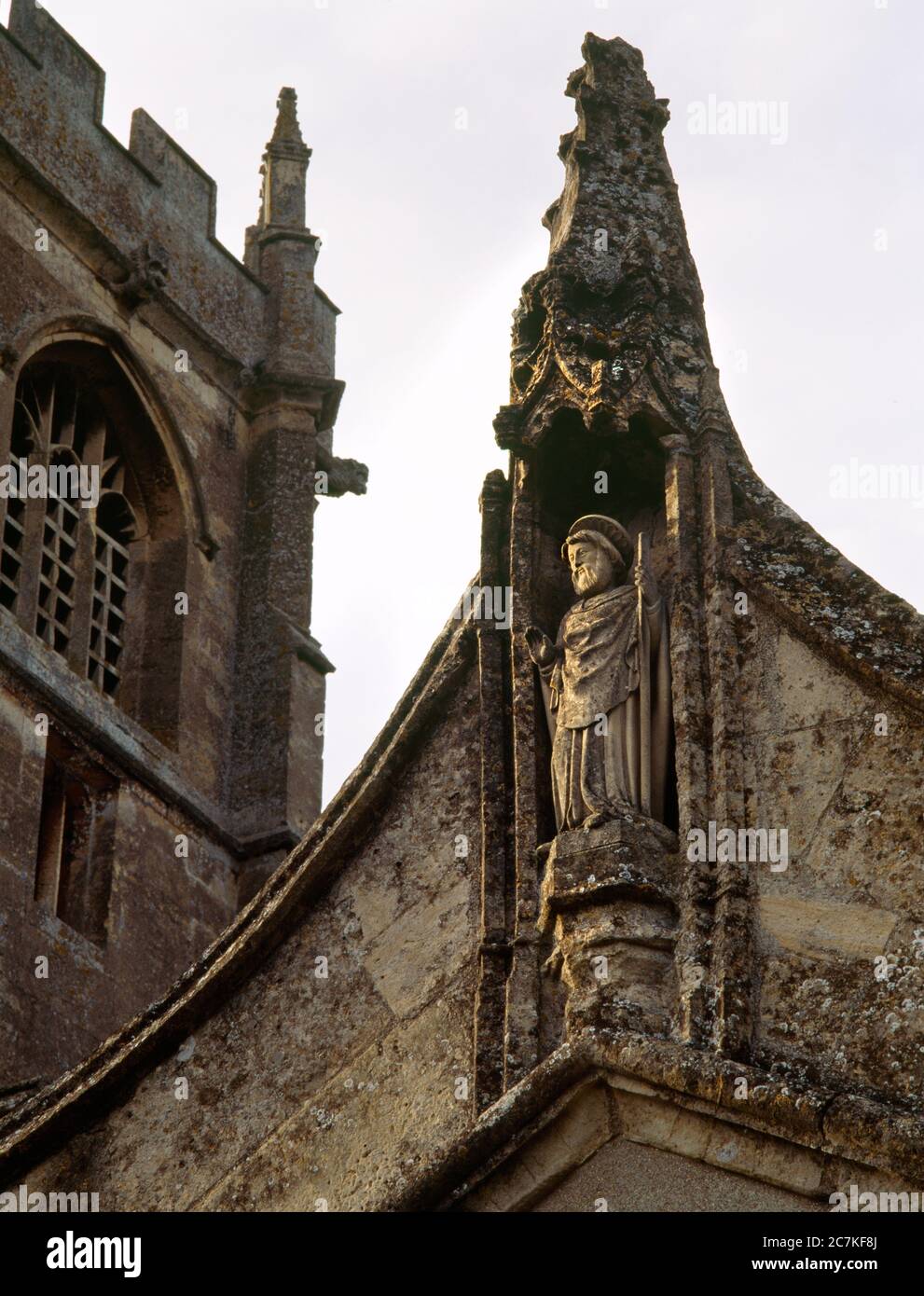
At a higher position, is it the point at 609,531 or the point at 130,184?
the point at 130,184

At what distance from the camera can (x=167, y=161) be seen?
87.1ft

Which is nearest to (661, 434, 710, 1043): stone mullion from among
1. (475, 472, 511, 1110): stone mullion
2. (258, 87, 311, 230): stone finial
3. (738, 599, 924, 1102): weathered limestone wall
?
(738, 599, 924, 1102): weathered limestone wall

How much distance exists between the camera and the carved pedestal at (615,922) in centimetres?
1310

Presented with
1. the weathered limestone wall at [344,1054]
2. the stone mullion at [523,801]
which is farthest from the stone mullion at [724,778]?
the weathered limestone wall at [344,1054]

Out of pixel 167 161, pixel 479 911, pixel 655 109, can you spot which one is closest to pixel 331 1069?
pixel 479 911

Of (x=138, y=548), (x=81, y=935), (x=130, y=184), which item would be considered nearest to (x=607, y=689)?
(x=81, y=935)

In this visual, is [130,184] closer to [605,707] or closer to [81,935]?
[81,935]

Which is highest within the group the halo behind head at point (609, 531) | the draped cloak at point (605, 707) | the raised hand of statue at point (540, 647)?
the halo behind head at point (609, 531)

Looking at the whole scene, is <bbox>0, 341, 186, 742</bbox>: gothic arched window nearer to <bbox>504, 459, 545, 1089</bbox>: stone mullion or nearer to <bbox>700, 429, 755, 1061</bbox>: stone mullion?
<bbox>504, 459, 545, 1089</bbox>: stone mullion

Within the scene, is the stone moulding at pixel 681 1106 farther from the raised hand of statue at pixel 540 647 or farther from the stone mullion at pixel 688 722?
the raised hand of statue at pixel 540 647

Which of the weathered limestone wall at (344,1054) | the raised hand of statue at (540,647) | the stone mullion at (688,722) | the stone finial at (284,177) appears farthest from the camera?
the stone finial at (284,177)

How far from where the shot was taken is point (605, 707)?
13.9m

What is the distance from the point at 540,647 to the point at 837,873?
5.80 ft

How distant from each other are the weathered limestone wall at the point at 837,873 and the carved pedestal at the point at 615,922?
34cm
